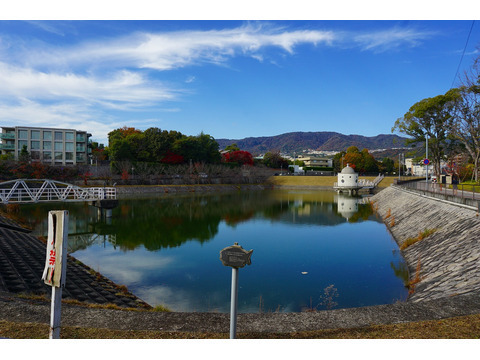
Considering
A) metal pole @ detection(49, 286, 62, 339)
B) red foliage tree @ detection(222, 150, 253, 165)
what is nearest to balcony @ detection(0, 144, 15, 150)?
red foliage tree @ detection(222, 150, 253, 165)

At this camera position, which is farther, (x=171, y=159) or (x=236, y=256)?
(x=171, y=159)

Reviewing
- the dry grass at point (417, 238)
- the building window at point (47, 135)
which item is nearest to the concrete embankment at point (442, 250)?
the dry grass at point (417, 238)

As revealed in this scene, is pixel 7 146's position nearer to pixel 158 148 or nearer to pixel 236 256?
pixel 158 148

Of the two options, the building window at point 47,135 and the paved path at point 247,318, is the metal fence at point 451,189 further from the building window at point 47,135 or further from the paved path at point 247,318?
the building window at point 47,135

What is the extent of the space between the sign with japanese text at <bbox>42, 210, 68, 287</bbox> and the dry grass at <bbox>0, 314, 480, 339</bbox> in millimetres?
1381

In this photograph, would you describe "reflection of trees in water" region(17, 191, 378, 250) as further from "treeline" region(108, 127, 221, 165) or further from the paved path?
"treeline" region(108, 127, 221, 165)

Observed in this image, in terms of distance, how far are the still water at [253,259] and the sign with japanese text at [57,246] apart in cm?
568

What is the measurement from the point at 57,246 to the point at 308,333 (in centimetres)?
342

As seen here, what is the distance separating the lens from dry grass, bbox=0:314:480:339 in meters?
4.44

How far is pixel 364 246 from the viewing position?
16172 mm

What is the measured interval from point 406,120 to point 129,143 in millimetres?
44513

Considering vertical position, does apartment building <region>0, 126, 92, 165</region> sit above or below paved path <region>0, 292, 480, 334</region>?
above

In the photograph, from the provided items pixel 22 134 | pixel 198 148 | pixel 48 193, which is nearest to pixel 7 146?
pixel 22 134

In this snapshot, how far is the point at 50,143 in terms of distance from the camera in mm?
→ 60219
